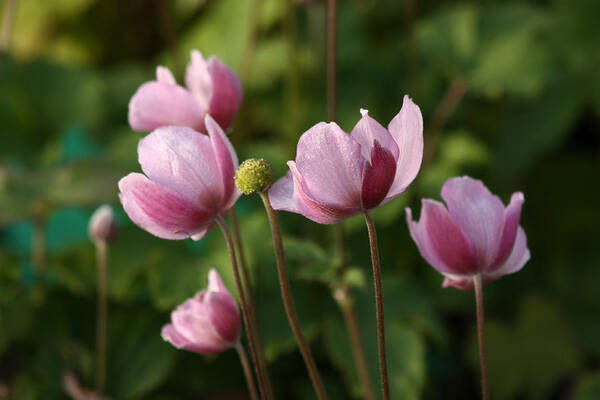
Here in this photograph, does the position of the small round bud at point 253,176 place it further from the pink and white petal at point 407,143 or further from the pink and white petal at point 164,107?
the pink and white petal at point 164,107

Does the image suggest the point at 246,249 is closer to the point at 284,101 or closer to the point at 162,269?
the point at 162,269

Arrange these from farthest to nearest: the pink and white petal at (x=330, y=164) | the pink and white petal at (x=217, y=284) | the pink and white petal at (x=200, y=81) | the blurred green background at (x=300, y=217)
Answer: the blurred green background at (x=300, y=217) < the pink and white petal at (x=200, y=81) < the pink and white petal at (x=217, y=284) < the pink and white petal at (x=330, y=164)

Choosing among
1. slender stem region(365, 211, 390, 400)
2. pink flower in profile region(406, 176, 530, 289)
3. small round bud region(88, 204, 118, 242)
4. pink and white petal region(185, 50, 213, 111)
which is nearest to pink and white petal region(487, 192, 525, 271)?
pink flower in profile region(406, 176, 530, 289)

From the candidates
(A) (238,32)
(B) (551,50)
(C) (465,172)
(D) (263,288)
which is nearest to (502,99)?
(B) (551,50)

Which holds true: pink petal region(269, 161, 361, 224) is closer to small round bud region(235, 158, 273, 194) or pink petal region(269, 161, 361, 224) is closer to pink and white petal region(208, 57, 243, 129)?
small round bud region(235, 158, 273, 194)

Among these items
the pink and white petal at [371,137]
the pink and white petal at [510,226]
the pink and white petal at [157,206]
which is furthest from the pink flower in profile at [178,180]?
the pink and white petal at [510,226]

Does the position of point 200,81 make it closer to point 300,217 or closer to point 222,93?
point 222,93
